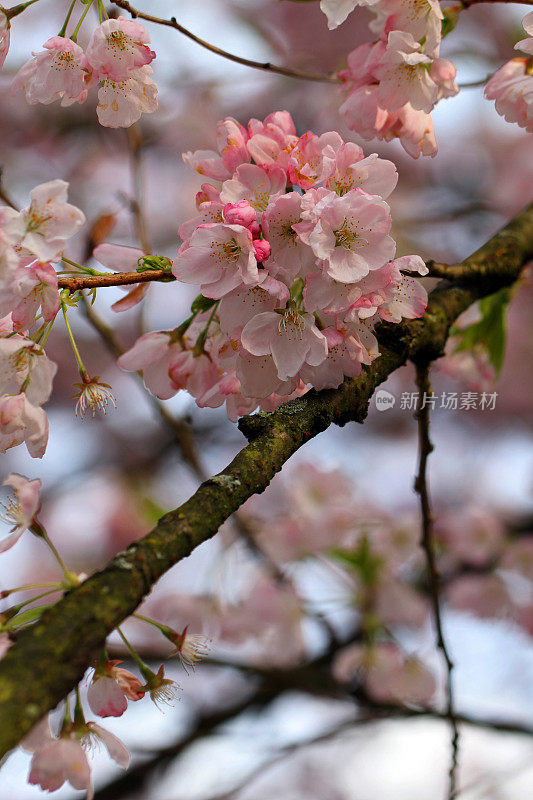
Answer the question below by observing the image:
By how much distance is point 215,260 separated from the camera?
0.78 m

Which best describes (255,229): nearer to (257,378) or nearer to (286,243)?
(286,243)

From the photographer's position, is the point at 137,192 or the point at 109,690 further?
the point at 137,192

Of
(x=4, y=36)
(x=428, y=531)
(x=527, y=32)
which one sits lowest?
(x=428, y=531)

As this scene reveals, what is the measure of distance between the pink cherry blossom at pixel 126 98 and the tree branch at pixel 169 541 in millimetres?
409

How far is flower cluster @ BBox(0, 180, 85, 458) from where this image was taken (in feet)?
2.35

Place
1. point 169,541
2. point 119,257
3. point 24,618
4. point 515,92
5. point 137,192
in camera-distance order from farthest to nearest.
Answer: point 137,192
point 515,92
point 119,257
point 24,618
point 169,541

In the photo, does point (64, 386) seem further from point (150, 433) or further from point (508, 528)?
point (508, 528)

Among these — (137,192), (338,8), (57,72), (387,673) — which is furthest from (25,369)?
(387,673)

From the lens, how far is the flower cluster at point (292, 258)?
754mm

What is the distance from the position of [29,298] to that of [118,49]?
1.18 feet

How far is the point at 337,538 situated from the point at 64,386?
2.22 m

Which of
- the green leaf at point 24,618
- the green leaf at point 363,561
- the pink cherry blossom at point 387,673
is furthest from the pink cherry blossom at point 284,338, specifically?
the pink cherry blossom at point 387,673

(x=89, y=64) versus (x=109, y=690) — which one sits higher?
(x=89, y=64)

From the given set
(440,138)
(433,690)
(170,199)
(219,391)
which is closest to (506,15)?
(440,138)
